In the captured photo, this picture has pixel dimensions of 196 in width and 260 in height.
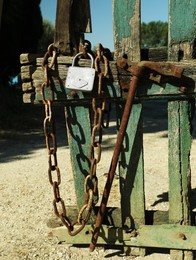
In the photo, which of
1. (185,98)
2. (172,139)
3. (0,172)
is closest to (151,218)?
(172,139)

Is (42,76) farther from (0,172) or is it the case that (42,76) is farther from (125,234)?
(0,172)

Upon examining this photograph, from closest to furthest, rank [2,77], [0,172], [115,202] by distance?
1. [115,202]
2. [0,172]
3. [2,77]

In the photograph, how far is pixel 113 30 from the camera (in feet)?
8.13

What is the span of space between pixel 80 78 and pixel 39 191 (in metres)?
2.18

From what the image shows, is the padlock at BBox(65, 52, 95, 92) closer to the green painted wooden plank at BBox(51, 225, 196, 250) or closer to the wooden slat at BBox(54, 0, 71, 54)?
the wooden slat at BBox(54, 0, 71, 54)

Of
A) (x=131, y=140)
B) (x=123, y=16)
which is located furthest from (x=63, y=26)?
(x=131, y=140)

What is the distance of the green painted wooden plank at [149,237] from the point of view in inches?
105

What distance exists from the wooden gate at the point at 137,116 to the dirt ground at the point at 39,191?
205 millimetres

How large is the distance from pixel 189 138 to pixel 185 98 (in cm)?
26

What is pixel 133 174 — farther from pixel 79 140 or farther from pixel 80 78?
pixel 80 78

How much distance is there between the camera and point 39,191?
4270 millimetres

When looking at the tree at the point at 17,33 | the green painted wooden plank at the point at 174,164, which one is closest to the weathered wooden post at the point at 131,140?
the green painted wooden plank at the point at 174,164

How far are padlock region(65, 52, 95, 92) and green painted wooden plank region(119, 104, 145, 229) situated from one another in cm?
36

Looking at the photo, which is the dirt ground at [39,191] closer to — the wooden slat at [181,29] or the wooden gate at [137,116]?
the wooden gate at [137,116]
